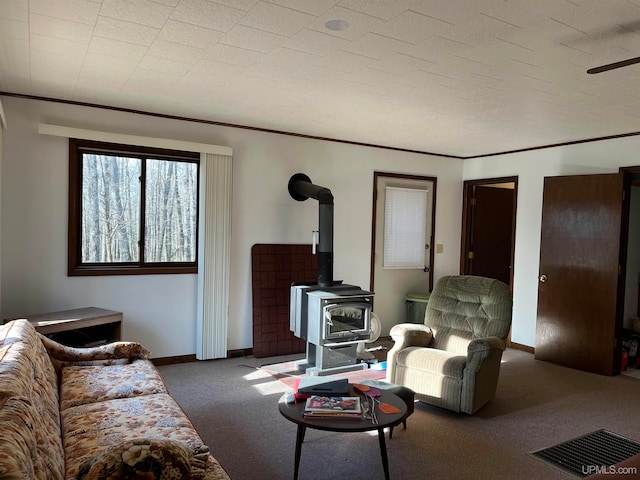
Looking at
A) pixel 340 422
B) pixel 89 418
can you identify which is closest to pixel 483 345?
pixel 340 422

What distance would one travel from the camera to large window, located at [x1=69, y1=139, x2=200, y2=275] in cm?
409

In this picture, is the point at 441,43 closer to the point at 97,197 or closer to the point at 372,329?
the point at 372,329

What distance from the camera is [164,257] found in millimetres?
4496

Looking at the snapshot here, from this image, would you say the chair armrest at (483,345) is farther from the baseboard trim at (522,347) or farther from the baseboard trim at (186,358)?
the baseboard trim at (186,358)

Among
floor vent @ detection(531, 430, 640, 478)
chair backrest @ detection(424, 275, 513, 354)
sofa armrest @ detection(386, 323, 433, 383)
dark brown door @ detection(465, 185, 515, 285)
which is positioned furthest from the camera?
dark brown door @ detection(465, 185, 515, 285)

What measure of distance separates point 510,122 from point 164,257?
11.3ft

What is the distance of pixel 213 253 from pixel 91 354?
1.65 meters

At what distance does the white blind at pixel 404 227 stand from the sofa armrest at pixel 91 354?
3.36 m

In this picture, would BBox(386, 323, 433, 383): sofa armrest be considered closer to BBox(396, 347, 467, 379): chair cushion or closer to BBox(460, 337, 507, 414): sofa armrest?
BBox(396, 347, 467, 379): chair cushion

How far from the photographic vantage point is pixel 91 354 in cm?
311

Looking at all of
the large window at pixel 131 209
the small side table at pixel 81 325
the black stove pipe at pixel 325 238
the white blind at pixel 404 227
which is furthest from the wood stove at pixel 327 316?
the small side table at pixel 81 325

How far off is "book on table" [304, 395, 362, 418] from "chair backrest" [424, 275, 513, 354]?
5.30 feet

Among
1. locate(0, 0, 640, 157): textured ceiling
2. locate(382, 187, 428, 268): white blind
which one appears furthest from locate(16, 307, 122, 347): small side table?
locate(382, 187, 428, 268): white blind

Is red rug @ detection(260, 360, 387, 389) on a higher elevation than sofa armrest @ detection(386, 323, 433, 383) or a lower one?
lower
